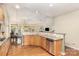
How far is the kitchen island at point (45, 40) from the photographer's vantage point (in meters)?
1.98

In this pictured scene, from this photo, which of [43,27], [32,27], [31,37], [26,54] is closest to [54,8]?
[43,27]

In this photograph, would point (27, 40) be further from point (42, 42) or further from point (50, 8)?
point (50, 8)

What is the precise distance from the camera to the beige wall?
1844mm

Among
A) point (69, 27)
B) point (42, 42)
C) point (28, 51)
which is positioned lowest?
point (28, 51)

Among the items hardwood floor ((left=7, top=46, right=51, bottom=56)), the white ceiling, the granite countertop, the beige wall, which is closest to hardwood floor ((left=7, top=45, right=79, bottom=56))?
hardwood floor ((left=7, top=46, right=51, bottom=56))

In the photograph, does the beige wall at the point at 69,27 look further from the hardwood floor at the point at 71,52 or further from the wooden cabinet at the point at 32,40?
the wooden cabinet at the point at 32,40

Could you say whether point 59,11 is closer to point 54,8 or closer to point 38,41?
point 54,8

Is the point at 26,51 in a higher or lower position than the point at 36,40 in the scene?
lower

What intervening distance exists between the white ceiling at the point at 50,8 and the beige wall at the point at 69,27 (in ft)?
0.29

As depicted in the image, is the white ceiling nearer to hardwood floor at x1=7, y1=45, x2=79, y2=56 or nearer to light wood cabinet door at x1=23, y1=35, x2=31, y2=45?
light wood cabinet door at x1=23, y1=35, x2=31, y2=45

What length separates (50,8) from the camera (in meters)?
1.86

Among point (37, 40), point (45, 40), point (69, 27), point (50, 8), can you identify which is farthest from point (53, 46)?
point (50, 8)

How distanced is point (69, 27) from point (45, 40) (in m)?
0.52

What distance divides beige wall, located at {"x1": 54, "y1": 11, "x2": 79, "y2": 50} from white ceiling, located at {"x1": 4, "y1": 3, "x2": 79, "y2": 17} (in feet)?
0.29
